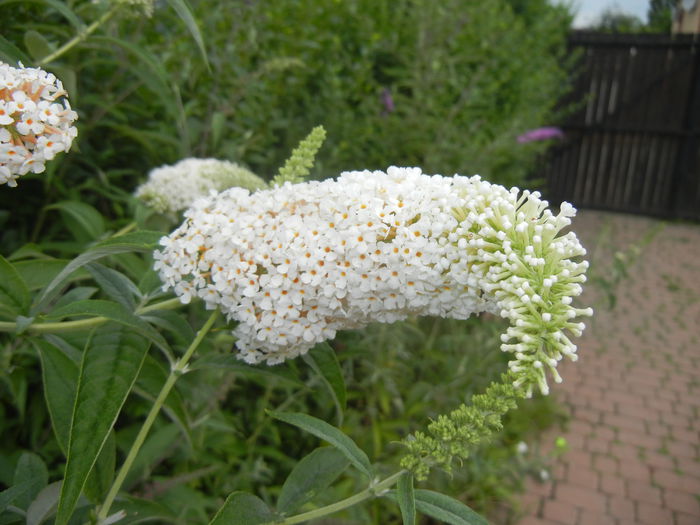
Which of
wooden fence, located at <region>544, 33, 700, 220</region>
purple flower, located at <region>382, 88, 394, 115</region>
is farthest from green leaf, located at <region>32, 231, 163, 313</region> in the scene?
wooden fence, located at <region>544, 33, 700, 220</region>

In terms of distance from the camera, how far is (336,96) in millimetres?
2842

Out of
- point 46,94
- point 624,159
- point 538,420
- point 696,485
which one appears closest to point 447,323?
point 538,420

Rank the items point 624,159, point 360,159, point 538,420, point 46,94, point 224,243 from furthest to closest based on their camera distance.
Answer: point 624,159
point 538,420
point 360,159
point 224,243
point 46,94

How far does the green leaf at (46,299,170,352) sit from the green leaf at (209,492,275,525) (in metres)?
0.24

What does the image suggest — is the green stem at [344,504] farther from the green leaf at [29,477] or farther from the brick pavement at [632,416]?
the brick pavement at [632,416]

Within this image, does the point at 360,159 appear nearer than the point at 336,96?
No

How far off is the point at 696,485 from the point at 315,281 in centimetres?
290

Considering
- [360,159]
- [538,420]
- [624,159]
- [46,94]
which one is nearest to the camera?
[46,94]

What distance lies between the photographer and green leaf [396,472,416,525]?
73 centimetres

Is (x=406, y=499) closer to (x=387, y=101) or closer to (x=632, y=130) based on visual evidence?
(x=387, y=101)

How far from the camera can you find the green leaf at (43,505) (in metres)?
0.84

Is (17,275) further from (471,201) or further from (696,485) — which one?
(696,485)

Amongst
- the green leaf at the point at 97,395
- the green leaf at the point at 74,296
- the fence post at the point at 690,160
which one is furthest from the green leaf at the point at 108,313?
the fence post at the point at 690,160

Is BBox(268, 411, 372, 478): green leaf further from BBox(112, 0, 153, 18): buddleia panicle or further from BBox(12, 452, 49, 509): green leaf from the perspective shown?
BBox(112, 0, 153, 18): buddleia panicle
